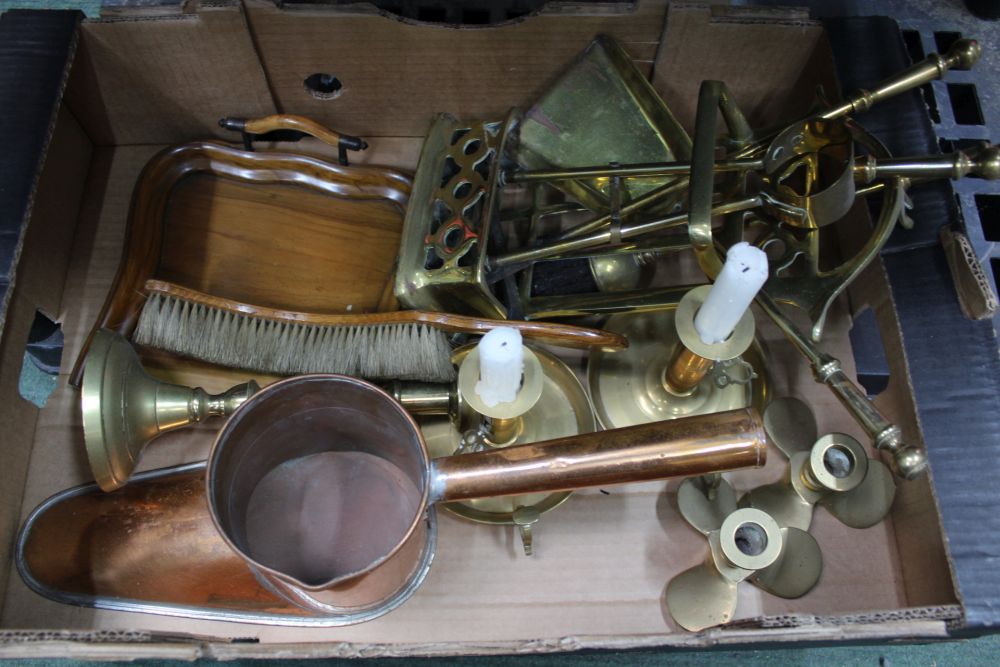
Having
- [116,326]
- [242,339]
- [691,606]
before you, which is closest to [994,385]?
[691,606]

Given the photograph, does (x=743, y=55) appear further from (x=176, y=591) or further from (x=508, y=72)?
(x=176, y=591)

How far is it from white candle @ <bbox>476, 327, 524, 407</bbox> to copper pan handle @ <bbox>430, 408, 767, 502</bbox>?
37mm

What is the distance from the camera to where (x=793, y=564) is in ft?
2.19

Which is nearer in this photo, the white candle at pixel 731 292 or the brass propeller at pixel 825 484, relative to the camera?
the white candle at pixel 731 292

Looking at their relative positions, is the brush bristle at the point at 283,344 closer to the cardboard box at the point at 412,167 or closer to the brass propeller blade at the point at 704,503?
the cardboard box at the point at 412,167

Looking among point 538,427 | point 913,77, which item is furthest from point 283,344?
point 913,77

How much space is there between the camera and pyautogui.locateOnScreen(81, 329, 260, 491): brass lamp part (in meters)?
0.60

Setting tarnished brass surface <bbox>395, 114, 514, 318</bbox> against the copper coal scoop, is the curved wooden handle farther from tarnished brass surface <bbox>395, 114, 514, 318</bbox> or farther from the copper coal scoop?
the copper coal scoop

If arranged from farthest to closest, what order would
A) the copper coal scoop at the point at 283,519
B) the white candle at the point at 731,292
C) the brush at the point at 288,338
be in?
the brush at the point at 288,338 → the copper coal scoop at the point at 283,519 → the white candle at the point at 731,292

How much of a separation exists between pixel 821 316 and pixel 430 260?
12.2 inches

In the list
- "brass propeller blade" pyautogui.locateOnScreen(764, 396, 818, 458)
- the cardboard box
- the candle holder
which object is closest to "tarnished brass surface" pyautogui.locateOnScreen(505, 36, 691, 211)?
the cardboard box

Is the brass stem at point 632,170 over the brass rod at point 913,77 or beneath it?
beneath

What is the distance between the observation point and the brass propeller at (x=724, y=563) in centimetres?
63

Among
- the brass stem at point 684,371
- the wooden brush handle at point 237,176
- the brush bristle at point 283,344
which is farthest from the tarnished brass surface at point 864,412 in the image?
the wooden brush handle at point 237,176
